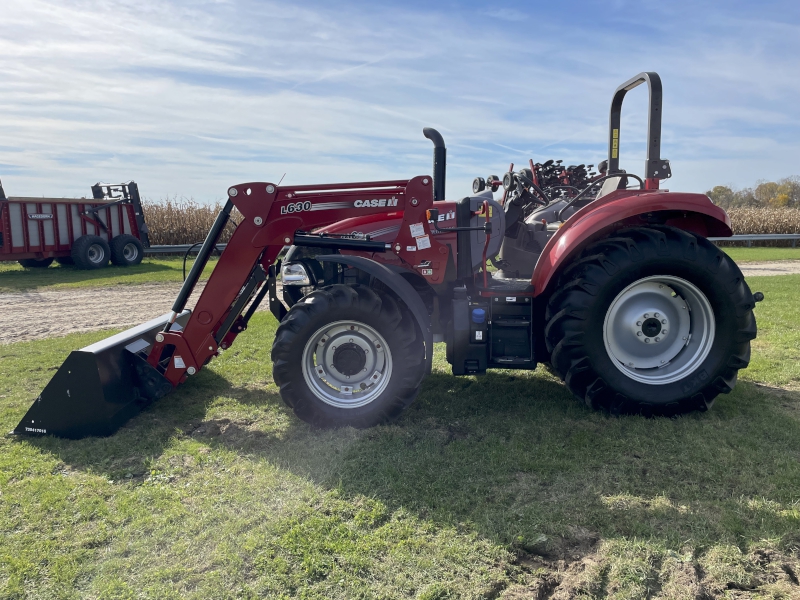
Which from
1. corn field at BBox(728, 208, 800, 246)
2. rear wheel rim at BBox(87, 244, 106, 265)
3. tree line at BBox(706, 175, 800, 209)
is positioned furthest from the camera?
tree line at BBox(706, 175, 800, 209)

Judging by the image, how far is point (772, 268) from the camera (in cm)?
1612

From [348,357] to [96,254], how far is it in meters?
13.5

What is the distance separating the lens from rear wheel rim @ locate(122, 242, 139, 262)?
52.5 feet

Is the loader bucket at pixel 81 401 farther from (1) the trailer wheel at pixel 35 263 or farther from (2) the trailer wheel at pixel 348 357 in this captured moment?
(1) the trailer wheel at pixel 35 263

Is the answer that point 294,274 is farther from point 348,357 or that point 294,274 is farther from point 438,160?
point 438,160

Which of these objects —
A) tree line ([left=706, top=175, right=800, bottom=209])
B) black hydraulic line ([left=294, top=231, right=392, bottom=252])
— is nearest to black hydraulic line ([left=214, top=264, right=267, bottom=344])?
black hydraulic line ([left=294, top=231, right=392, bottom=252])

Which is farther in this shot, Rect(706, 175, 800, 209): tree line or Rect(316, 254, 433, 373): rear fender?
Rect(706, 175, 800, 209): tree line

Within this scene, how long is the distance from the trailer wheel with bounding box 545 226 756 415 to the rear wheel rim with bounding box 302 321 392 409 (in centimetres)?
126

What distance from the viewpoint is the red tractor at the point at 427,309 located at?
13.8 ft

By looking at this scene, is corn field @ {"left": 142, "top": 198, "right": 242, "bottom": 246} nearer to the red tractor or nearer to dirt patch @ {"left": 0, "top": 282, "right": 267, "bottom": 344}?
dirt patch @ {"left": 0, "top": 282, "right": 267, "bottom": 344}

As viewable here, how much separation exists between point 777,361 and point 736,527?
355 centimetres

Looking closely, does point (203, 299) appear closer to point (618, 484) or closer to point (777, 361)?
point (618, 484)

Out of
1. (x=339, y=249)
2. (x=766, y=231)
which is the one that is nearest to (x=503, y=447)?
(x=339, y=249)

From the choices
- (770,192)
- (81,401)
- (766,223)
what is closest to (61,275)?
(81,401)
